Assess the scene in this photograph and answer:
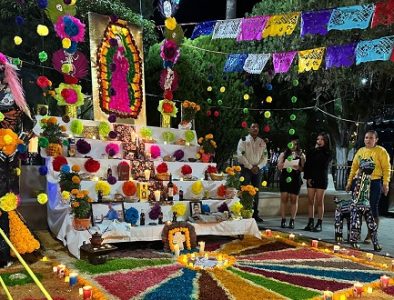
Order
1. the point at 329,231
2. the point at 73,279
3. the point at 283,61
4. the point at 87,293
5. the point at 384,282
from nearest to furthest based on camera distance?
the point at 87,293 → the point at 73,279 → the point at 384,282 → the point at 329,231 → the point at 283,61

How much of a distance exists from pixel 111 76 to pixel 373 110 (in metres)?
11.7

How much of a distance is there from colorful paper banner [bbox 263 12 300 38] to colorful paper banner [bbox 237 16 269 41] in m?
0.12

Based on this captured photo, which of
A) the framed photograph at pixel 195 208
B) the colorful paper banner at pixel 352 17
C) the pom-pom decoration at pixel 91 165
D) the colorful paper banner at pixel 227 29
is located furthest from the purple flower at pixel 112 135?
the colorful paper banner at pixel 352 17

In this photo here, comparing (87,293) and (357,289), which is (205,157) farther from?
(87,293)

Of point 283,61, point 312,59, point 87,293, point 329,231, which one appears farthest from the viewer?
point 283,61

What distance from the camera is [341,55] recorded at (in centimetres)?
793

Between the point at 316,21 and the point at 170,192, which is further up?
the point at 316,21

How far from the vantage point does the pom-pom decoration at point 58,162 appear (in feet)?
21.5

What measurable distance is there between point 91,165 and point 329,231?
461cm

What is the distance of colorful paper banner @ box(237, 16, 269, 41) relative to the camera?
28.3 ft

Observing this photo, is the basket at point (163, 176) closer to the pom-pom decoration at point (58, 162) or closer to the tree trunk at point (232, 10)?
the pom-pom decoration at point (58, 162)

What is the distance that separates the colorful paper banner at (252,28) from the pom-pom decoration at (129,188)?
13.3 ft

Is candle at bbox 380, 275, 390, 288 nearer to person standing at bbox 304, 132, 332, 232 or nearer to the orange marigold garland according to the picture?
person standing at bbox 304, 132, 332, 232

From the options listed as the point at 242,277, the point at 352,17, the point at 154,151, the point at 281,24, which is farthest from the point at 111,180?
the point at 352,17
